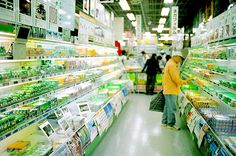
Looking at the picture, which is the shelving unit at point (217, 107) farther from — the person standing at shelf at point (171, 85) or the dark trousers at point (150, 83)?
the dark trousers at point (150, 83)

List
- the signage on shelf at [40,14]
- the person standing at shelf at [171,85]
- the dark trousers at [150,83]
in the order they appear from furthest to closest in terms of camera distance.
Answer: the dark trousers at [150,83] < the person standing at shelf at [171,85] < the signage on shelf at [40,14]

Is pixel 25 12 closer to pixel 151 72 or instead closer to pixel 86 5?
pixel 86 5

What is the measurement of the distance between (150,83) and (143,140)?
6522 mm

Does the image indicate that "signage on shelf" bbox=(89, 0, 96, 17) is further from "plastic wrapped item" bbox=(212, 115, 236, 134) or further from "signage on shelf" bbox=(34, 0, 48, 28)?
"plastic wrapped item" bbox=(212, 115, 236, 134)

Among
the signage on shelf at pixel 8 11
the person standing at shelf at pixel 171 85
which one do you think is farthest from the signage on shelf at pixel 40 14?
the person standing at shelf at pixel 171 85

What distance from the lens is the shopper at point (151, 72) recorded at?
1137cm

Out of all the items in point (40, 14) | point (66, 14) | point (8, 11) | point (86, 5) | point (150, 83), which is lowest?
point (150, 83)

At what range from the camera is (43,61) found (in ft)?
12.5

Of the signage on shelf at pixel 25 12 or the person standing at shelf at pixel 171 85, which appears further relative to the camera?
the person standing at shelf at pixel 171 85

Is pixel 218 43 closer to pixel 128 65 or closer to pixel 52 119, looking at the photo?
pixel 52 119

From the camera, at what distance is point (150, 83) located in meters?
11.7

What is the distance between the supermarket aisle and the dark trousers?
4276mm

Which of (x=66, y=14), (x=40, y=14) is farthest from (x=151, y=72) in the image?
(x=40, y=14)

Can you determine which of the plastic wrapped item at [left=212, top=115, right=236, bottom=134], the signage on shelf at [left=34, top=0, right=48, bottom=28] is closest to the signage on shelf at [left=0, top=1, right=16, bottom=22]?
the signage on shelf at [left=34, top=0, right=48, bottom=28]
